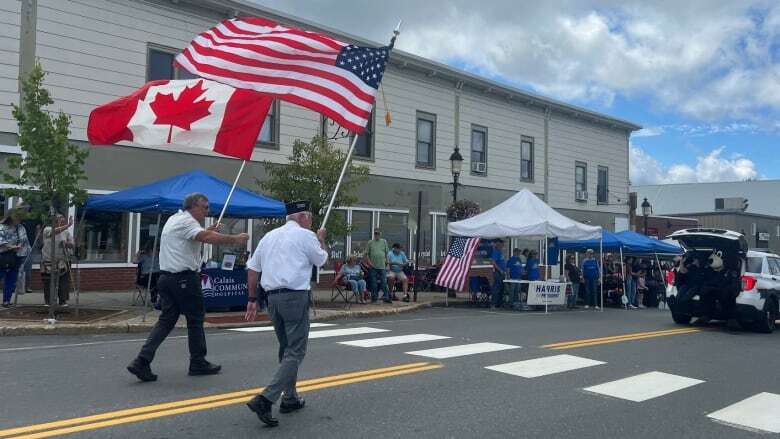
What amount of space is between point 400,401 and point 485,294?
42.0ft

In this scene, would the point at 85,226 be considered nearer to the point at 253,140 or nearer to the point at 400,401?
the point at 253,140

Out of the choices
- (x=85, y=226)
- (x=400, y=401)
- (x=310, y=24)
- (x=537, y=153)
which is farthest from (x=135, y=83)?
(x=537, y=153)

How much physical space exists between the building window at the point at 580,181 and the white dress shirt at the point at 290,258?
28821 mm

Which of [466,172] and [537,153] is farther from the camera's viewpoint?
[537,153]

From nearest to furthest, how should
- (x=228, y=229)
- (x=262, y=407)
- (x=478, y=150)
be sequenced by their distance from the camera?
(x=262, y=407) < (x=228, y=229) < (x=478, y=150)

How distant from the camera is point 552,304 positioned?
59.8 feet

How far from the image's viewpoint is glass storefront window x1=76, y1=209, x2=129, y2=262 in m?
17.4

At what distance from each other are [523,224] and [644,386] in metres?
10.2

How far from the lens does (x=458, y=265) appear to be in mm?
18391

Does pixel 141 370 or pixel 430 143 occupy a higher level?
pixel 430 143

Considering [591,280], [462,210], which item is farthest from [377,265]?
[591,280]

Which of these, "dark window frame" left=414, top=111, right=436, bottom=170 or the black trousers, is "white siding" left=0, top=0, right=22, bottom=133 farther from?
"dark window frame" left=414, top=111, right=436, bottom=170

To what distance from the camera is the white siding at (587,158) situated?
104 feet

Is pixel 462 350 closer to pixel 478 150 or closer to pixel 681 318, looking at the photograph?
pixel 681 318
